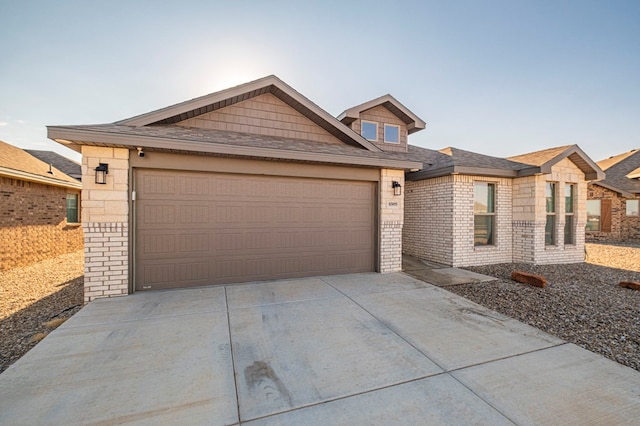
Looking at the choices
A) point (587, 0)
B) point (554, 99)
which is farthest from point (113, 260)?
point (554, 99)

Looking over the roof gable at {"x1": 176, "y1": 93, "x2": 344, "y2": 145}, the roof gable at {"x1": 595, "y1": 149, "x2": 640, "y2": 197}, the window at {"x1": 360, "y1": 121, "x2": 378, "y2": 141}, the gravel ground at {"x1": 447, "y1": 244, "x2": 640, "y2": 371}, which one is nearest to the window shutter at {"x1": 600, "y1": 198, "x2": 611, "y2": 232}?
the roof gable at {"x1": 595, "y1": 149, "x2": 640, "y2": 197}

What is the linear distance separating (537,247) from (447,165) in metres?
→ 3.84

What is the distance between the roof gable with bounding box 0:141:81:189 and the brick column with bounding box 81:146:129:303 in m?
5.12

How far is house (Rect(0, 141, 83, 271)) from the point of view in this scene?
24.8 ft

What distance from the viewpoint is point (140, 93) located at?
7883mm

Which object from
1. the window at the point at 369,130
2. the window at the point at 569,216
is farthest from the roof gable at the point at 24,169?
the window at the point at 569,216

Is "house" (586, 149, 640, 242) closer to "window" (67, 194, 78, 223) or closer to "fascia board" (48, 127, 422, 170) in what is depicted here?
"fascia board" (48, 127, 422, 170)

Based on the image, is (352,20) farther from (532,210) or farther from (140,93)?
(532,210)

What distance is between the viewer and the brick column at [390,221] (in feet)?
22.3

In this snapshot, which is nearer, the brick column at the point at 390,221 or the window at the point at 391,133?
the brick column at the point at 390,221

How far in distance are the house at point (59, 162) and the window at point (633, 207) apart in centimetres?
3061

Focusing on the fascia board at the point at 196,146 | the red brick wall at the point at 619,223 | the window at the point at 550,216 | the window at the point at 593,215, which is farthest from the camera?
the window at the point at 593,215

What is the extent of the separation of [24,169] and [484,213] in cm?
1453

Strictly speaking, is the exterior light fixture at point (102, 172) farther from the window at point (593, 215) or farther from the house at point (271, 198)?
the window at point (593, 215)
